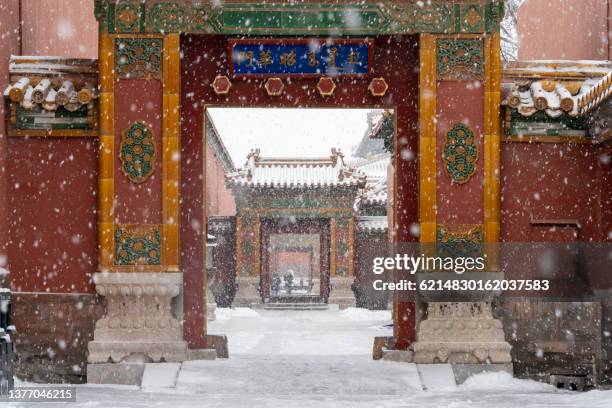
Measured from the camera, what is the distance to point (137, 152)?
8031 millimetres

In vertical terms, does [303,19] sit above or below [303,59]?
above

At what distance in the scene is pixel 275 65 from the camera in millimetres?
8242

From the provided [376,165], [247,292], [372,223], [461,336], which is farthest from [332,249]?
[461,336]

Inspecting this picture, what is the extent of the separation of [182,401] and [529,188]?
4004mm

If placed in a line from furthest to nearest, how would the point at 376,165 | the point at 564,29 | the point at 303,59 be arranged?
the point at 376,165, the point at 564,29, the point at 303,59

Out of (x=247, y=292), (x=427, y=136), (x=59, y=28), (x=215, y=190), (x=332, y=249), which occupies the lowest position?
(x=247, y=292)

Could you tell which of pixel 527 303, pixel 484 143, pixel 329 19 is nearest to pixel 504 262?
pixel 527 303

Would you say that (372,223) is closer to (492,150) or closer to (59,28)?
(59,28)

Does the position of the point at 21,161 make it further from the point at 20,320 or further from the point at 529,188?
the point at 529,188

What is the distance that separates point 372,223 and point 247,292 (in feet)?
11.8

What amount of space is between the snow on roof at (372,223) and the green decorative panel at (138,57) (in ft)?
44.0

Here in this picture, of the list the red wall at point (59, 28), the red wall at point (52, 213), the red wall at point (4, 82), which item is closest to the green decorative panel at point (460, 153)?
the red wall at point (52, 213)

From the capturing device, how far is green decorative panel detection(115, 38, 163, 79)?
805 cm

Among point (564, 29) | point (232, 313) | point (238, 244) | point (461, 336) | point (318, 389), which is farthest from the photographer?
point (238, 244)
